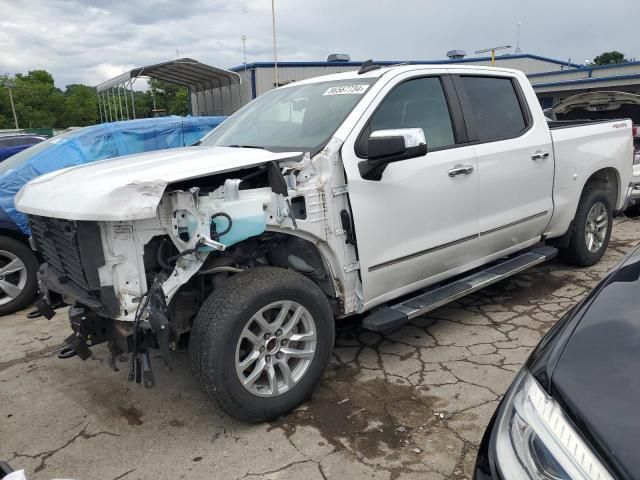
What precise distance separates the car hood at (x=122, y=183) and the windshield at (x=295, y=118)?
15.1 inches

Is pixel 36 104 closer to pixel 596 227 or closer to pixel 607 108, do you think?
pixel 607 108

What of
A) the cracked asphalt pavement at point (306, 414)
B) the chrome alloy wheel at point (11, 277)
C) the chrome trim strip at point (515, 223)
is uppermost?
the chrome trim strip at point (515, 223)

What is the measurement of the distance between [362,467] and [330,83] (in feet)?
8.52

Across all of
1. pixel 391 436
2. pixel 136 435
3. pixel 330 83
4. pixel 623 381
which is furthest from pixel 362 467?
pixel 330 83

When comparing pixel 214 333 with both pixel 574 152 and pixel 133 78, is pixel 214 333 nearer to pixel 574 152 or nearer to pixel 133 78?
pixel 574 152

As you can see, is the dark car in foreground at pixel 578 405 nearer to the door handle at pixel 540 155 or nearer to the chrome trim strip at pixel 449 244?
the chrome trim strip at pixel 449 244

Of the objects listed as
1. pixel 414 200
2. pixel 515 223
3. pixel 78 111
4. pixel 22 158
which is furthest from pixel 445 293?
pixel 78 111

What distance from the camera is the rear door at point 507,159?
4.01m

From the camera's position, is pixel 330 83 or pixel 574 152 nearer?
pixel 330 83

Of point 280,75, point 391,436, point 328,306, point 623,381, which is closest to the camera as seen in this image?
point 623,381

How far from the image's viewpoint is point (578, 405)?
1445 mm

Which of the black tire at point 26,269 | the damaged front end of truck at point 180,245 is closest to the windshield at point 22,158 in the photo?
the black tire at point 26,269

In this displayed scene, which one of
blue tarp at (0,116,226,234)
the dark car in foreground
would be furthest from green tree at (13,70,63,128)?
the dark car in foreground

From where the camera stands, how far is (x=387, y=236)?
3.38 metres
